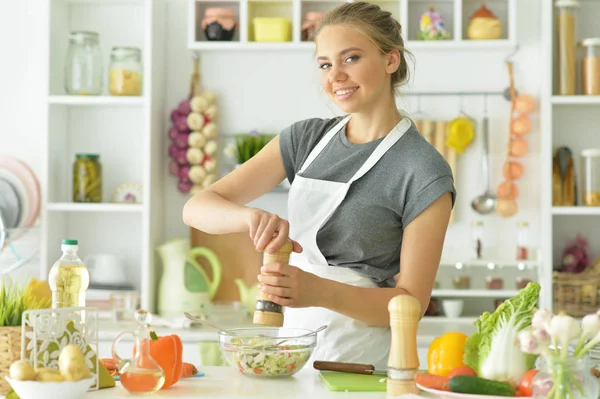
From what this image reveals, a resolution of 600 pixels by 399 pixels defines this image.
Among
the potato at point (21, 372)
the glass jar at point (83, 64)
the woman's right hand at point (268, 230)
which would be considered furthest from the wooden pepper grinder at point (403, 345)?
the glass jar at point (83, 64)

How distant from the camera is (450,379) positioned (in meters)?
1.30

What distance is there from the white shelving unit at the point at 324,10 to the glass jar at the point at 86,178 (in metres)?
0.59

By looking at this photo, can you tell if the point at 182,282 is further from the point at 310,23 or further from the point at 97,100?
the point at 310,23

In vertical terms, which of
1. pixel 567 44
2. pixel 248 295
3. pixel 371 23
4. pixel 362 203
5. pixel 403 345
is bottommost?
pixel 248 295

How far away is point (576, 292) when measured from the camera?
3.12m

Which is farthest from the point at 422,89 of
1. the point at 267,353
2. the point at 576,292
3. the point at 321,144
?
the point at 267,353

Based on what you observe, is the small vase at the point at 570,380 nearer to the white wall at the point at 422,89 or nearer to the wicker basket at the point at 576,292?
the wicker basket at the point at 576,292

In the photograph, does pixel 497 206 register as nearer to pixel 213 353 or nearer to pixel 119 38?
pixel 213 353

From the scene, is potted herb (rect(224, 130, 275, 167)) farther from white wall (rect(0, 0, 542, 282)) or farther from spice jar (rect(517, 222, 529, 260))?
spice jar (rect(517, 222, 529, 260))

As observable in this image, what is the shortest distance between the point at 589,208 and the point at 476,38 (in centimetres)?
77

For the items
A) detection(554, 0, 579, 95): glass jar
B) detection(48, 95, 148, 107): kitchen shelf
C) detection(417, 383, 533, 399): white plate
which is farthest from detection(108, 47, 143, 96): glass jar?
detection(417, 383, 533, 399): white plate

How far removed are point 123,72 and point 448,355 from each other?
223 centimetres

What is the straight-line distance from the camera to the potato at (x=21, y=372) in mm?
1263

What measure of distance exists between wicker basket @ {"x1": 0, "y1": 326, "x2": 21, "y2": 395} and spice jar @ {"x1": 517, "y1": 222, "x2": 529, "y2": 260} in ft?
7.69
